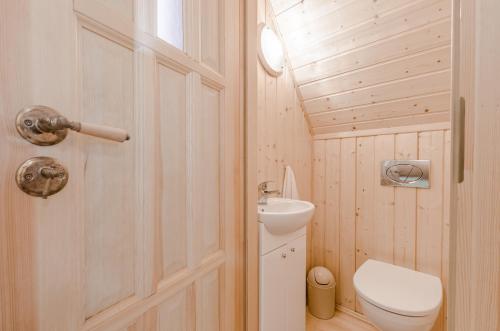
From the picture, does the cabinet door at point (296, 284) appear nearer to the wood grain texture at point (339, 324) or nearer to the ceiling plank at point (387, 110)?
the wood grain texture at point (339, 324)

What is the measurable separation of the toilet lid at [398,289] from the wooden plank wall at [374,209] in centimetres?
17

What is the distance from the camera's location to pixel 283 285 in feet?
4.35

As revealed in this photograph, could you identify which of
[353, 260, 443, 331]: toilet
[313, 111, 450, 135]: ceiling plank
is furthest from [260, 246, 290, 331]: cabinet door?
[313, 111, 450, 135]: ceiling plank

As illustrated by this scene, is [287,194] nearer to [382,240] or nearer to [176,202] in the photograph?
[382,240]

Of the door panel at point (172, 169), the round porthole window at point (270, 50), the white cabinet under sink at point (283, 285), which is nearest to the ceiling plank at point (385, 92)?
the round porthole window at point (270, 50)

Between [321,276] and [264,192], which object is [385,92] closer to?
[264,192]

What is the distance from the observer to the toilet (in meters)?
1.20

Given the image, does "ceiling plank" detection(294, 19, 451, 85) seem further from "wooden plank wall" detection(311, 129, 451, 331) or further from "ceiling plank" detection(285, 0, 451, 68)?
"wooden plank wall" detection(311, 129, 451, 331)

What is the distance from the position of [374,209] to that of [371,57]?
3.73 ft

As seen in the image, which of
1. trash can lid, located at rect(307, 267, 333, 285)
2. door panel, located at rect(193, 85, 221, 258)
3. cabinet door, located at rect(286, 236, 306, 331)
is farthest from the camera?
trash can lid, located at rect(307, 267, 333, 285)

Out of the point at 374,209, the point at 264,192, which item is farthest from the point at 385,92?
the point at 264,192

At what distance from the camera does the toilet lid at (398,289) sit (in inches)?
48.5

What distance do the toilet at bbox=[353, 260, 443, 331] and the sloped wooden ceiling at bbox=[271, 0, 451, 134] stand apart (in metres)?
1.07

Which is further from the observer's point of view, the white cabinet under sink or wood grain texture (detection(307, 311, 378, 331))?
wood grain texture (detection(307, 311, 378, 331))
